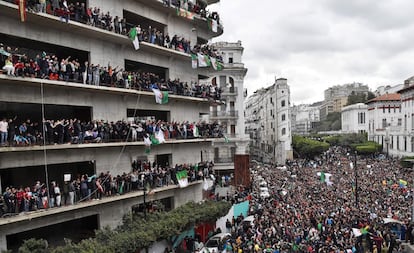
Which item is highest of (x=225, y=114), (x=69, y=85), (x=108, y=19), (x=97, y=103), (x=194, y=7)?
(x=194, y=7)

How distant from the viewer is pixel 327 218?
1199 inches

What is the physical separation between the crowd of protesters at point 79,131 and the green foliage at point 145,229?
4.50 metres

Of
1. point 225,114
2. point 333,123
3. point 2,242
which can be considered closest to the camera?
point 2,242

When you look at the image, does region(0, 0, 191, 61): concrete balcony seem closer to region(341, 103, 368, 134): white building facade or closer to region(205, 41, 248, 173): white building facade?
region(205, 41, 248, 173): white building facade

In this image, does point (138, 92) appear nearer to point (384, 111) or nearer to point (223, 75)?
point (223, 75)

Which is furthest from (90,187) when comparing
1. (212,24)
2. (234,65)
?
(234,65)

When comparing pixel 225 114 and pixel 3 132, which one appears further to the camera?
pixel 225 114

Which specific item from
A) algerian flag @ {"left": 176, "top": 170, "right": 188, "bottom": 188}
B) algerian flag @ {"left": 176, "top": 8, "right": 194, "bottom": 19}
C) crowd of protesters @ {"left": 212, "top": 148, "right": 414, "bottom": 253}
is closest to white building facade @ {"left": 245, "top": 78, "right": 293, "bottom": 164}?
crowd of protesters @ {"left": 212, "top": 148, "right": 414, "bottom": 253}

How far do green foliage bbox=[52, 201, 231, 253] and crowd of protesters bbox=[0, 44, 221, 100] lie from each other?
7.41 meters

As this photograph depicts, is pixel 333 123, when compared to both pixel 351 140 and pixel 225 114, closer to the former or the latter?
pixel 351 140

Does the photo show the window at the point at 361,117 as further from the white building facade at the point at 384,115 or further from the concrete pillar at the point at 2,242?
the concrete pillar at the point at 2,242

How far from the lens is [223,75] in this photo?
184 feet

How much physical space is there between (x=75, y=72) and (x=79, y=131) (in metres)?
2.90

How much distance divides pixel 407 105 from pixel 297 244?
58.4 metres
